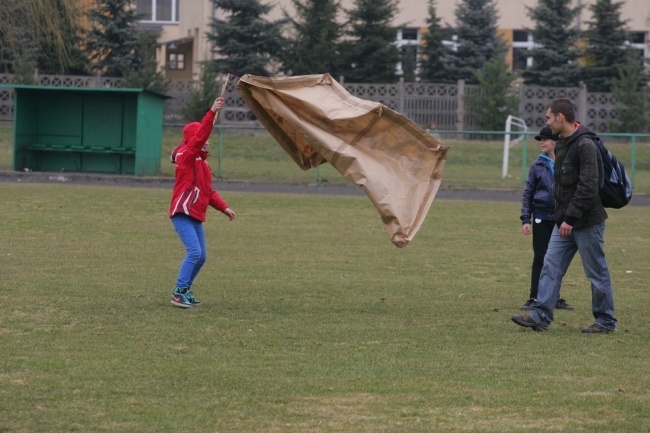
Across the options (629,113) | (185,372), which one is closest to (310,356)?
(185,372)

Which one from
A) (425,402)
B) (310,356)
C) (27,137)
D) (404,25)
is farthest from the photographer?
(404,25)

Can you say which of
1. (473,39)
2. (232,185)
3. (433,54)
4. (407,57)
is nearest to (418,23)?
(433,54)

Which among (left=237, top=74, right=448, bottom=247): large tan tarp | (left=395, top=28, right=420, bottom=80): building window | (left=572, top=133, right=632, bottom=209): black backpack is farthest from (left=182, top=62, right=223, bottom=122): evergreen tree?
(left=572, top=133, right=632, bottom=209): black backpack

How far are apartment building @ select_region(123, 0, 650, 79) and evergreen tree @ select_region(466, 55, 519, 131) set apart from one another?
5.76m

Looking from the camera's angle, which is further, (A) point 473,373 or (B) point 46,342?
(B) point 46,342

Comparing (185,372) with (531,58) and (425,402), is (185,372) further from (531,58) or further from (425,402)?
(531,58)

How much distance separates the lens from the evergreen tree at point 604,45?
4319 cm

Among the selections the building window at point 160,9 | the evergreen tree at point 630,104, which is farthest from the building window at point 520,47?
the building window at point 160,9

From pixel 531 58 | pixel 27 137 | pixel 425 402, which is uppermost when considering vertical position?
pixel 531 58

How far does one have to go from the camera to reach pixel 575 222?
29.5 feet

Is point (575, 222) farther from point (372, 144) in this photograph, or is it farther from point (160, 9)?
point (160, 9)

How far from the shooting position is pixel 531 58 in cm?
4675

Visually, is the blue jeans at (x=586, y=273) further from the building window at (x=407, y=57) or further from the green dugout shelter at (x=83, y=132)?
the building window at (x=407, y=57)

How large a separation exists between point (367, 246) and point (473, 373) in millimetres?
8922
